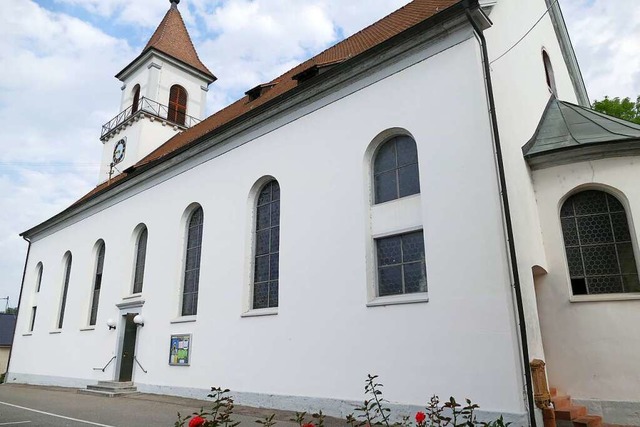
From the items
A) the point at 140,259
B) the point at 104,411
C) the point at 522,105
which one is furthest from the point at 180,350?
the point at 522,105

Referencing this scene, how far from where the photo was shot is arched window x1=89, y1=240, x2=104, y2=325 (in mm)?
18172

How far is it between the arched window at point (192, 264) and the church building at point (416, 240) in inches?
2.4

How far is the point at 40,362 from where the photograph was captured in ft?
65.6

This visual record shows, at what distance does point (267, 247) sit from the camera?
12203mm

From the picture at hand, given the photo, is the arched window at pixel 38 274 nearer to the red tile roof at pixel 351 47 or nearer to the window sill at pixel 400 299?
the red tile roof at pixel 351 47

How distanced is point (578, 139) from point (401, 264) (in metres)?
4.58

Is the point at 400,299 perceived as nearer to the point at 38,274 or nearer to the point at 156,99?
the point at 156,99

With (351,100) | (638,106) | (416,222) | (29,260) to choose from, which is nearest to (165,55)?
(29,260)

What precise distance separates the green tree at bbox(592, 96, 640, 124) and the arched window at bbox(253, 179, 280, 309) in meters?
13.5

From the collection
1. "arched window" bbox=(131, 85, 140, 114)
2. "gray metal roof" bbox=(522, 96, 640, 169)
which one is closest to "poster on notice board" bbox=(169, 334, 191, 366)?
"gray metal roof" bbox=(522, 96, 640, 169)

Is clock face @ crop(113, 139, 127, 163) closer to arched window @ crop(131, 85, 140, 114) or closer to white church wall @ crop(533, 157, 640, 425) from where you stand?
arched window @ crop(131, 85, 140, 114)

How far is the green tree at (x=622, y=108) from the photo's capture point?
17.9 metres

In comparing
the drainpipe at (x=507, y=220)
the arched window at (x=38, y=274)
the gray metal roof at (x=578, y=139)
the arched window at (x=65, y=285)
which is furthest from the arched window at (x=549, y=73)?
the arched window at (x=38, y=274)

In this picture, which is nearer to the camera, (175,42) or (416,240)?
(416,240)
